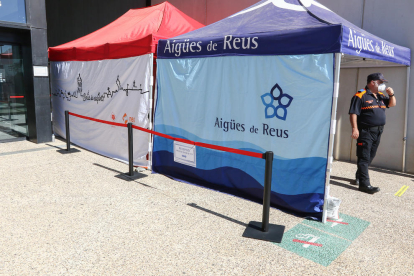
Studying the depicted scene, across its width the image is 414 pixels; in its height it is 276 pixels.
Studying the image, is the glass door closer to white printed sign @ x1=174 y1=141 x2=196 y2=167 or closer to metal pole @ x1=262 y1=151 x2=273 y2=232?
white printed sign @ x1=174 y1=141 x2=196 y2=167

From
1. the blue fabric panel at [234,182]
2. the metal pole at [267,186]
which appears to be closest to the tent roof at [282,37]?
the metal pole at [267,186]

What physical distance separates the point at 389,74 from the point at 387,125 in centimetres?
107

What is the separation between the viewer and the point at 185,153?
5414mm

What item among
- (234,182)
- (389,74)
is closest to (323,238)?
(234,182)

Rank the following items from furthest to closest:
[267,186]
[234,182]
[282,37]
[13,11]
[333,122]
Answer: [13,11] < [234,182] < [282,37] < [333,122] < [267,186]

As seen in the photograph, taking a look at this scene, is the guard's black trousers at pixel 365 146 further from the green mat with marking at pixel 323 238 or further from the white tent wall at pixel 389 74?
the white tent wall at pixel 389 74

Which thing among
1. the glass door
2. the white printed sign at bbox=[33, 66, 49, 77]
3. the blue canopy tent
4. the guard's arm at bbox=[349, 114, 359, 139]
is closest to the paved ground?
the blue canopy tent

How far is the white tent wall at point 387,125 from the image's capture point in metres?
6.76

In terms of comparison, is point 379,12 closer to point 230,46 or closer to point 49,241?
point 230,46

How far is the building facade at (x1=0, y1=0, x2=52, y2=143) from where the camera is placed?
8.49 meters

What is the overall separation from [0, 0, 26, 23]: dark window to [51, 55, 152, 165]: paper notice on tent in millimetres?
1436

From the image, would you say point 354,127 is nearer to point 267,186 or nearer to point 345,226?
point 345,226

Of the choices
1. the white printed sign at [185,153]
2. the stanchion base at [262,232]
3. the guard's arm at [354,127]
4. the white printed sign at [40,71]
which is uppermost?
the white printed sign at [40,71]

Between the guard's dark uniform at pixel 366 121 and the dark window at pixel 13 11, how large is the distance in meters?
8.15
